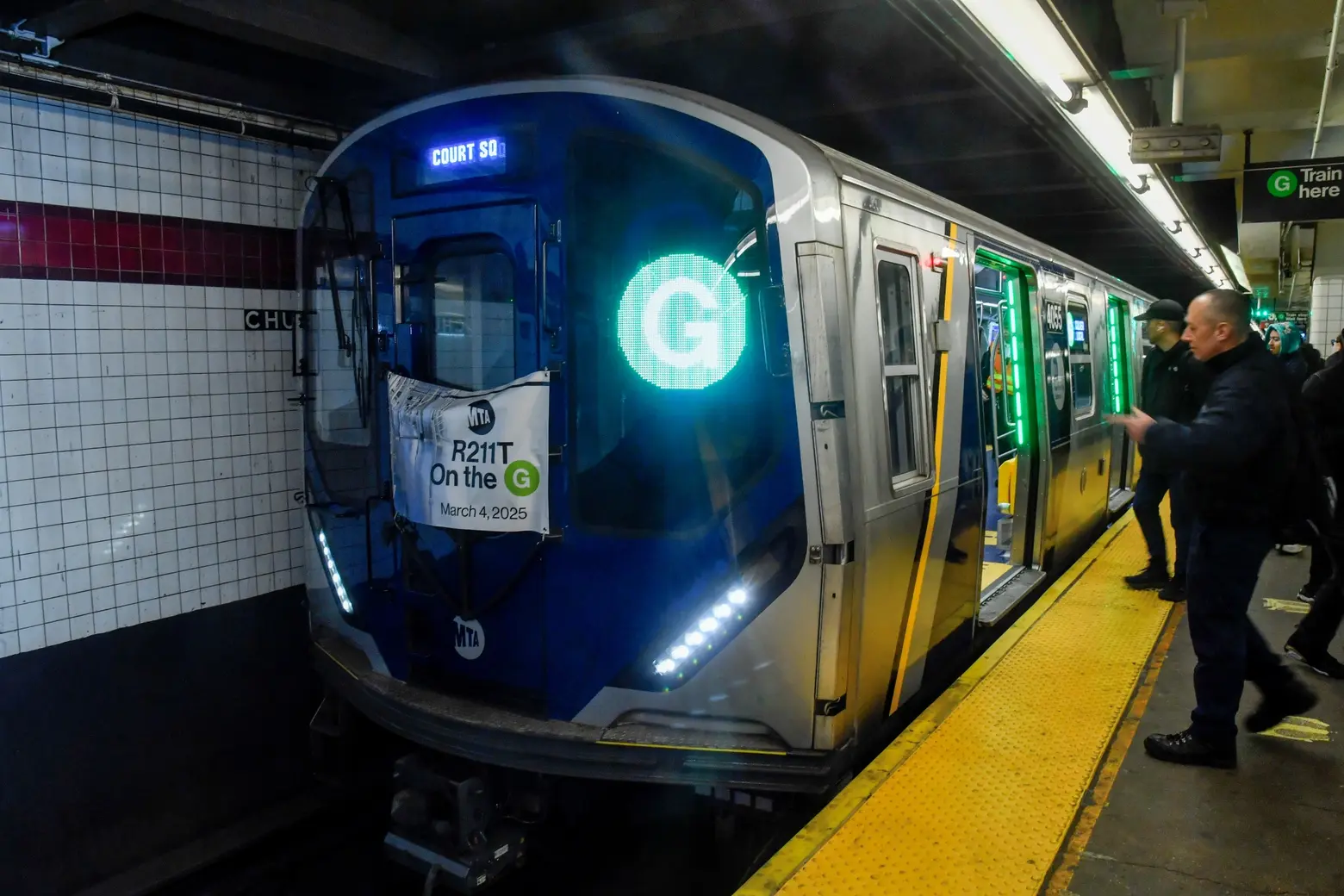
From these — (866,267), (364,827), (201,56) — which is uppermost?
(201,56)

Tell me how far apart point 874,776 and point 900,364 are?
1.55 meters

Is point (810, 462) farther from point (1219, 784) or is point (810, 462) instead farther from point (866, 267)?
point (1219, 784)

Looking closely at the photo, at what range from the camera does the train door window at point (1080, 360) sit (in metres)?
7.13

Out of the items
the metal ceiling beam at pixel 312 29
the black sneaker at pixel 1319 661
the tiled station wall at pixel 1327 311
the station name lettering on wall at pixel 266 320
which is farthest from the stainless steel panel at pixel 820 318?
the tiled station wall at pixel 1327 311

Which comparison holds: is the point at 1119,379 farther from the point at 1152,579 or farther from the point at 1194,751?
the point at 1194,751

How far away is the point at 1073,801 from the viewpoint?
3.32 m

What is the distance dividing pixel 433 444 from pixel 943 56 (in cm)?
324

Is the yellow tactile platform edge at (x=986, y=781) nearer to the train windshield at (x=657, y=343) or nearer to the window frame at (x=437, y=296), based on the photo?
the train windshield at (x=657, y=343)

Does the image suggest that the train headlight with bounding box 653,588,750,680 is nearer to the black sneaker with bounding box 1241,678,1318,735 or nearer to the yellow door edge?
the yellow door edge

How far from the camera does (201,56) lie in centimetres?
461

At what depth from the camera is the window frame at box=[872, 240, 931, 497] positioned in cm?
356

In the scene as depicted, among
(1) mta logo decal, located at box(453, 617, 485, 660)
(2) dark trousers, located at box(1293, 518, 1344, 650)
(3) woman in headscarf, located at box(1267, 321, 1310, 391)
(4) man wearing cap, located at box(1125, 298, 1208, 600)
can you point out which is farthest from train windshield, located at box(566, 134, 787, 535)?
(3) woman in headscarf, located at box(1267, 321, 1310, 391)

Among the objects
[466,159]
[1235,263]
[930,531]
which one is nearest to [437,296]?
[466,159]

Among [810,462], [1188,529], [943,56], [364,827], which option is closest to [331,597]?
[364,827]
